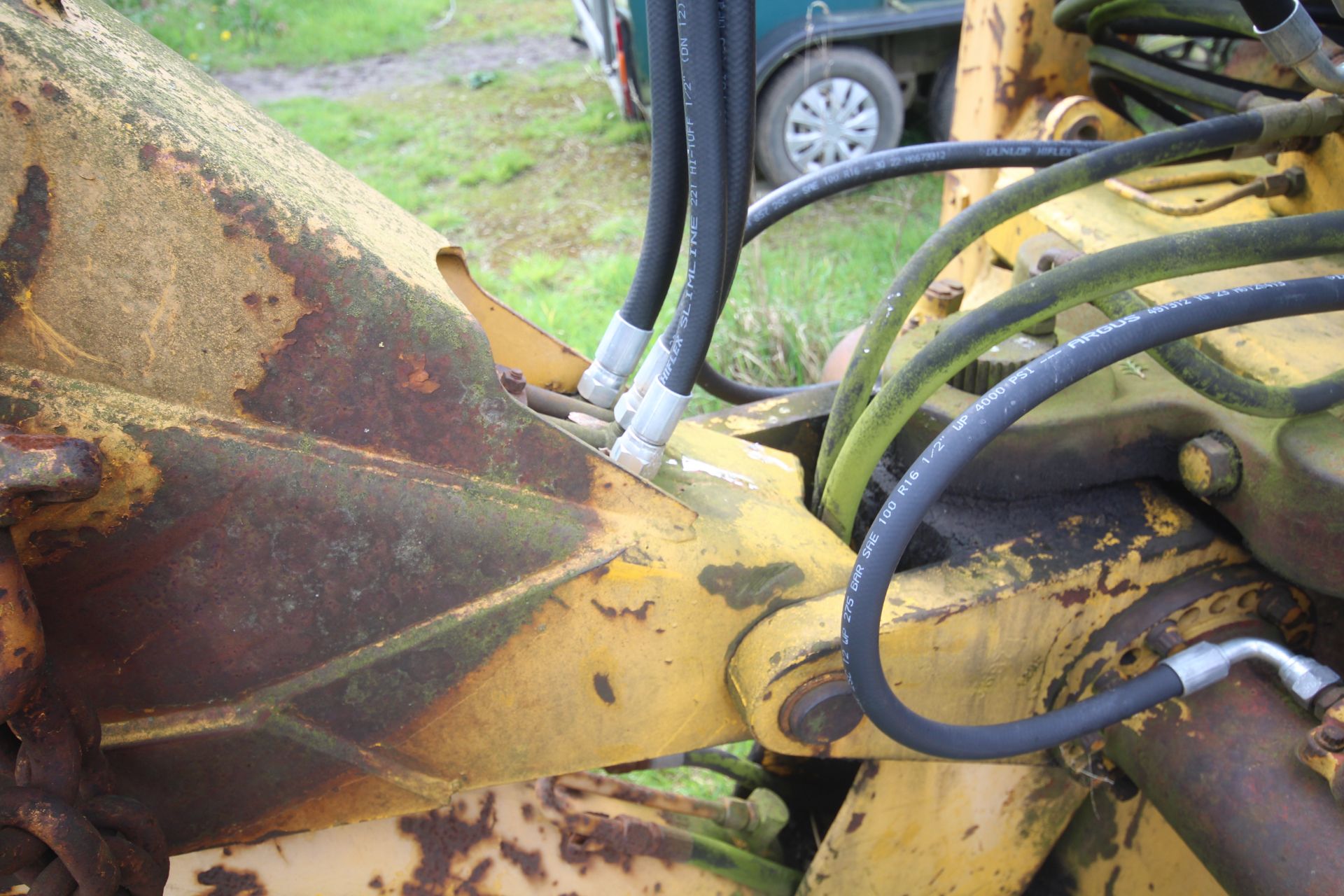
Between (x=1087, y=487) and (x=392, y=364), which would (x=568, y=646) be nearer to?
(x=392, y=364)

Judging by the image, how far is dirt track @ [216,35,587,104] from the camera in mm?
7070

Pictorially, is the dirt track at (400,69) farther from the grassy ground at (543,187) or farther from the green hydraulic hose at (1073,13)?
the green hydraulic hose at (1073,13)

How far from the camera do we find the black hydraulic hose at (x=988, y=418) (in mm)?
813

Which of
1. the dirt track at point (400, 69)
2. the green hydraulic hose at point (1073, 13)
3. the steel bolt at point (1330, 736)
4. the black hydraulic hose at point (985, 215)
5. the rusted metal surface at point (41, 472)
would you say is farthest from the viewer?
the dirt track at point (400, 69)

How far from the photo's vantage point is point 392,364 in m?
0.79

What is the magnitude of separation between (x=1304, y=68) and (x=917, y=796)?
94 cm

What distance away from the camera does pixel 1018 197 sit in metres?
1.11

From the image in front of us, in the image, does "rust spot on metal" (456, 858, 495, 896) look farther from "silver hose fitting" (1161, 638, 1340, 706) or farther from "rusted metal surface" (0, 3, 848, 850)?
"silver hose fitting" (1161, 638, 1340, 706)

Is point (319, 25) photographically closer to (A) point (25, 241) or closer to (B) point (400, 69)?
(B) point (400, 69)

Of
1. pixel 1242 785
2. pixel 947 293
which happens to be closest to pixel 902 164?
pixel 947 293

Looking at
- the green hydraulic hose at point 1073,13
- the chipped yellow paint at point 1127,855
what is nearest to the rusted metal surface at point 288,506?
the chipped yellow paint at point 1127,855

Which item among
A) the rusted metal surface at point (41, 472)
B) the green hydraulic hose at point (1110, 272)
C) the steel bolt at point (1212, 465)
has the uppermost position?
the green hydraulic hose at point (1110, 272)

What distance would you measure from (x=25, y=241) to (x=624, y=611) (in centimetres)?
55

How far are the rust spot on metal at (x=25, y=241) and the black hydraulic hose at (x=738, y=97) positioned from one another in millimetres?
508
